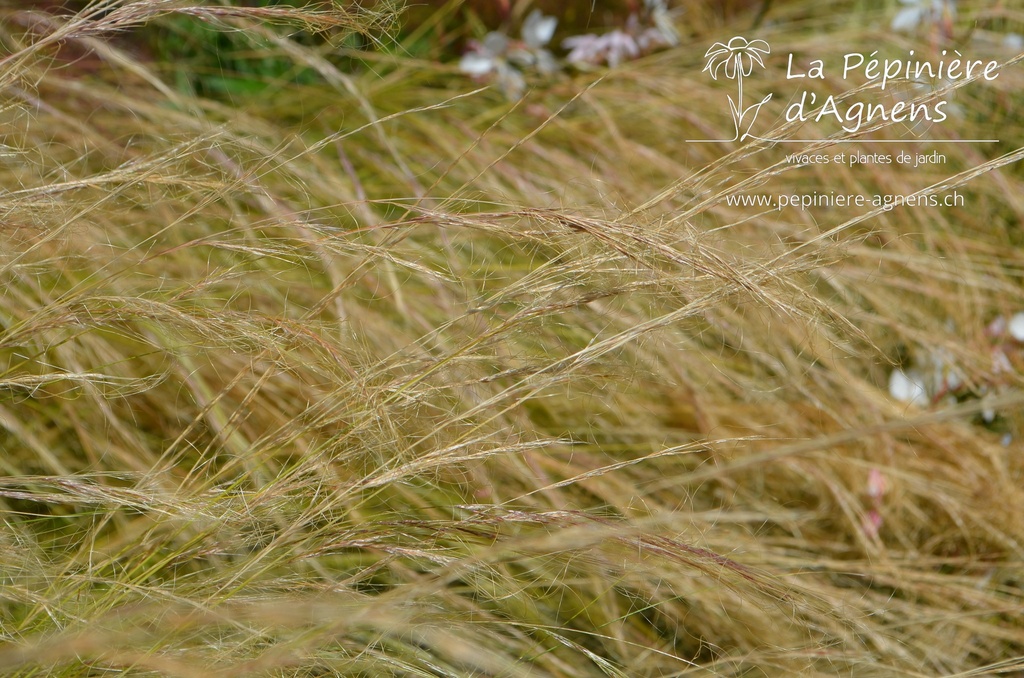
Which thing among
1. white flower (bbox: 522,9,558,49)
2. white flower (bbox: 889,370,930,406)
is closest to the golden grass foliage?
white flower (bbox: 889,370,930,406)

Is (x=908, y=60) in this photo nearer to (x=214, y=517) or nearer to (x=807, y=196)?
(x=807, y=196)

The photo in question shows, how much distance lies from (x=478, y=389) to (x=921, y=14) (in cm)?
133

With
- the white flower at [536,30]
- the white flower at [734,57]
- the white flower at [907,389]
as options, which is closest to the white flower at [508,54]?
the white flower at [536,30]

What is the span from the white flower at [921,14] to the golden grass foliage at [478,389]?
0.06 m

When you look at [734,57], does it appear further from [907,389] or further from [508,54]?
[907,389]

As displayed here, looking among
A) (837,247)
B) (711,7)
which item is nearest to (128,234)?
(837,247)

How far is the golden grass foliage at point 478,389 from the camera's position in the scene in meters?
0.63

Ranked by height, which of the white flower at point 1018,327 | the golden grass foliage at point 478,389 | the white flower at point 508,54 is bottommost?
the white flower at point 1018,327

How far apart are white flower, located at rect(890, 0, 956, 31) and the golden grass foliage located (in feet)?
0.20

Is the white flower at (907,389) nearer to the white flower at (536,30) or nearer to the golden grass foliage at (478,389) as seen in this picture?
the golden grass foliage at (478,389)

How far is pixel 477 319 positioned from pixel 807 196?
0.86 metres

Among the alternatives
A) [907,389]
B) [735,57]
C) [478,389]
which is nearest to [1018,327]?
[907,389]

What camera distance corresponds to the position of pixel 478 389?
87 cm

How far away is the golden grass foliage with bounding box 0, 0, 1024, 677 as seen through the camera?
631mm
